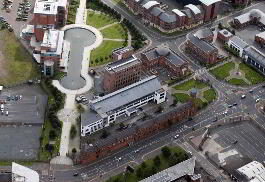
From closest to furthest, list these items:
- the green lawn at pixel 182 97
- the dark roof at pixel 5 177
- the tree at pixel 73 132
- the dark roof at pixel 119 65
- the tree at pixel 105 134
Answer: the dark roof at pixel 5 177, the tree at pixel 105 134, the tree at pixel 73 132, the green lawn at pixel 182 97, the dark roof at pixel 119 65

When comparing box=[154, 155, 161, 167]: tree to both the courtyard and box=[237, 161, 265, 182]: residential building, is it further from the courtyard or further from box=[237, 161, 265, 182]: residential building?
box=[237, 161, 265, 182]: residential building

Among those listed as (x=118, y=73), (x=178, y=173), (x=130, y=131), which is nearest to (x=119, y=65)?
(x=118, y=73)

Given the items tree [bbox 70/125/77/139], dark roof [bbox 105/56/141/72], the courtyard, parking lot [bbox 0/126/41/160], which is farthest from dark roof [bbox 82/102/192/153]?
dark roof [bbox 105/56/141/72]

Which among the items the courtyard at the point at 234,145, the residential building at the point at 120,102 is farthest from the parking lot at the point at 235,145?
the residential building at the point at 120,102

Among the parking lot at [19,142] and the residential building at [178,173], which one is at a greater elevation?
the residential building at [178,173]

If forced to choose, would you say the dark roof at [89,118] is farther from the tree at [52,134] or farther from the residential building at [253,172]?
the residential building at [253,172]

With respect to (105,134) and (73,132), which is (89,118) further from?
(105,134)
